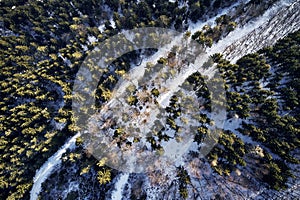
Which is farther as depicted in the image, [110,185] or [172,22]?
[172,22]

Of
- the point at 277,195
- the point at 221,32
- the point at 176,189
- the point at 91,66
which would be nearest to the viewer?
the point at 277,195

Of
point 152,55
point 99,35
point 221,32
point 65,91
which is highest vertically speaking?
point 99,35

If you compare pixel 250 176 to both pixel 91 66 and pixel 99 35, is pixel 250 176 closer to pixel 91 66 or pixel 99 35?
pixel 91 66

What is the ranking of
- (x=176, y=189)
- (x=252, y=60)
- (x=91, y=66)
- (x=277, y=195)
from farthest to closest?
(x=91, y=66) → (x=252, y=60) → (x=176, y=189) → (x=277, y=195)

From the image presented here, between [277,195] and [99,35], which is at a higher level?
[99,35]

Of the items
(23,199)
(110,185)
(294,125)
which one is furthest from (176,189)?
(23,199)

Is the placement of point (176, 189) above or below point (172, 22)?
below

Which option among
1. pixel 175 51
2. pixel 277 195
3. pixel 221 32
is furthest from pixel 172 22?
pixel 277 195

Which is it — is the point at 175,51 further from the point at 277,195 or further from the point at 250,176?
the point at 277,195

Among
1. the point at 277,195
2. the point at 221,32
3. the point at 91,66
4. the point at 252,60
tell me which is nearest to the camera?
the point at 277,195
